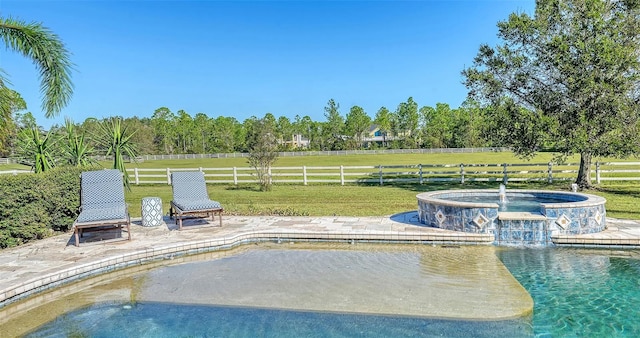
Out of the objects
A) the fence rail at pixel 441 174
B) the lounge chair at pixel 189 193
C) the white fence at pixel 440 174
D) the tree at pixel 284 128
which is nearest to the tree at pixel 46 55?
the lounge chair at pixel 189 193

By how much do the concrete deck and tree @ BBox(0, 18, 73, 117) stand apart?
2.64 metres

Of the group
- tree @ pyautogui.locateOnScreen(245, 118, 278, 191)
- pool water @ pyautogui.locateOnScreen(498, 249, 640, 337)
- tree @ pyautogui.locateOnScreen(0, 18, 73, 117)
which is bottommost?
pool water @ pyautogui.locateOnScreen(498, 249, 640, 337)

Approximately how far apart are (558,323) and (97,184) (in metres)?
8.26

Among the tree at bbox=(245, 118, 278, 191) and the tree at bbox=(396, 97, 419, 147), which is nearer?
the tree at bbox=(245, 118, 278, 191)

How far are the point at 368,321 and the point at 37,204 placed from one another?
712 centimetres

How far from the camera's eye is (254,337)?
13.5 ft

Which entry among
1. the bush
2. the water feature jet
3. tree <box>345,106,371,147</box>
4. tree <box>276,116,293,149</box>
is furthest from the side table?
tree <box>276,116,293,149</box>

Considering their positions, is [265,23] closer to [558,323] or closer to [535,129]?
[535,129]

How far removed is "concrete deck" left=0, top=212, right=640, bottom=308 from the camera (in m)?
5.92

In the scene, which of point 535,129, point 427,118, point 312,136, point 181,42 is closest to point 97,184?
point 535,129

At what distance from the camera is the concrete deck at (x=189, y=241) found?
592 cm

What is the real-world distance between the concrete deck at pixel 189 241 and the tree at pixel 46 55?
8.66ft

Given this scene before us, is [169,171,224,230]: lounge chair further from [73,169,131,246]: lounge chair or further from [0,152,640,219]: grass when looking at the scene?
[0,152,640,219]: grass

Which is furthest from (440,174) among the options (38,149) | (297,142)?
(297,142)
